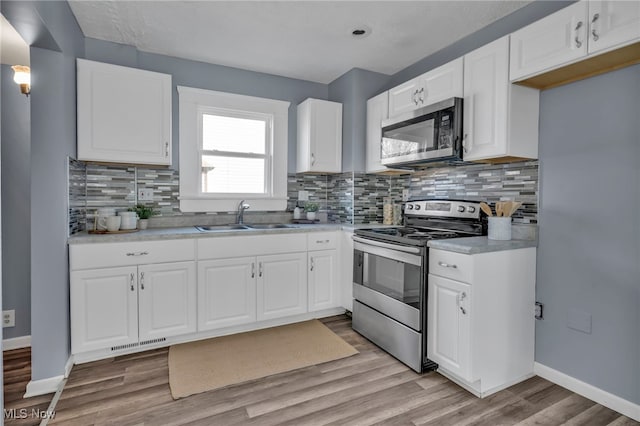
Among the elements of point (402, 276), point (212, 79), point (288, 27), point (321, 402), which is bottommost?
point (321, 402)

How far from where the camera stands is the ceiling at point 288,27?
7.86 feet

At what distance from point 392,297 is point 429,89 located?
1.66 metres

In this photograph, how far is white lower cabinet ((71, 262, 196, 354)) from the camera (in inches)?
93.3

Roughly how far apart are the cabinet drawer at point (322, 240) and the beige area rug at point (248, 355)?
0.72 m

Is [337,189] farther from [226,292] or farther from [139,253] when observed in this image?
[139,253]

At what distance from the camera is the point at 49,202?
7.13 ft

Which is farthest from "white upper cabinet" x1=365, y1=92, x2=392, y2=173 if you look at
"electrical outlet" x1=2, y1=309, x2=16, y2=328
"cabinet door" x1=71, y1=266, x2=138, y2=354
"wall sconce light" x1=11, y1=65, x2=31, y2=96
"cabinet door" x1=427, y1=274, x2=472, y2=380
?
"electrical outlet" x1=2, y1=309, x2=16, y2=328

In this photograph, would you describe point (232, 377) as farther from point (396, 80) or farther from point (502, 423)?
point (396, 80)

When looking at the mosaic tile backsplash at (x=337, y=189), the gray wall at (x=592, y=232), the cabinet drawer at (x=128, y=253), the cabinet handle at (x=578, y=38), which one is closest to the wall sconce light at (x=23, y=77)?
the mosaic tile backsplash at (x=337, y=189)

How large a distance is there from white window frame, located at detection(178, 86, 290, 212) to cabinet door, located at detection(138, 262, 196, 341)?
2.67ft

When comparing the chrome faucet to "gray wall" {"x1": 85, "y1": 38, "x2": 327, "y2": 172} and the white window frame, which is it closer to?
the white window frame

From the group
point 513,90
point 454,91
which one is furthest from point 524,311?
point 454,91

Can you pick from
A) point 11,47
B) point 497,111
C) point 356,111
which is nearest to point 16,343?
point 11,47

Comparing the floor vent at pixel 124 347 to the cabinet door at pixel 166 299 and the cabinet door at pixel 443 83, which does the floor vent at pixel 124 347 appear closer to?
the cabinet door at pixel 166 299
